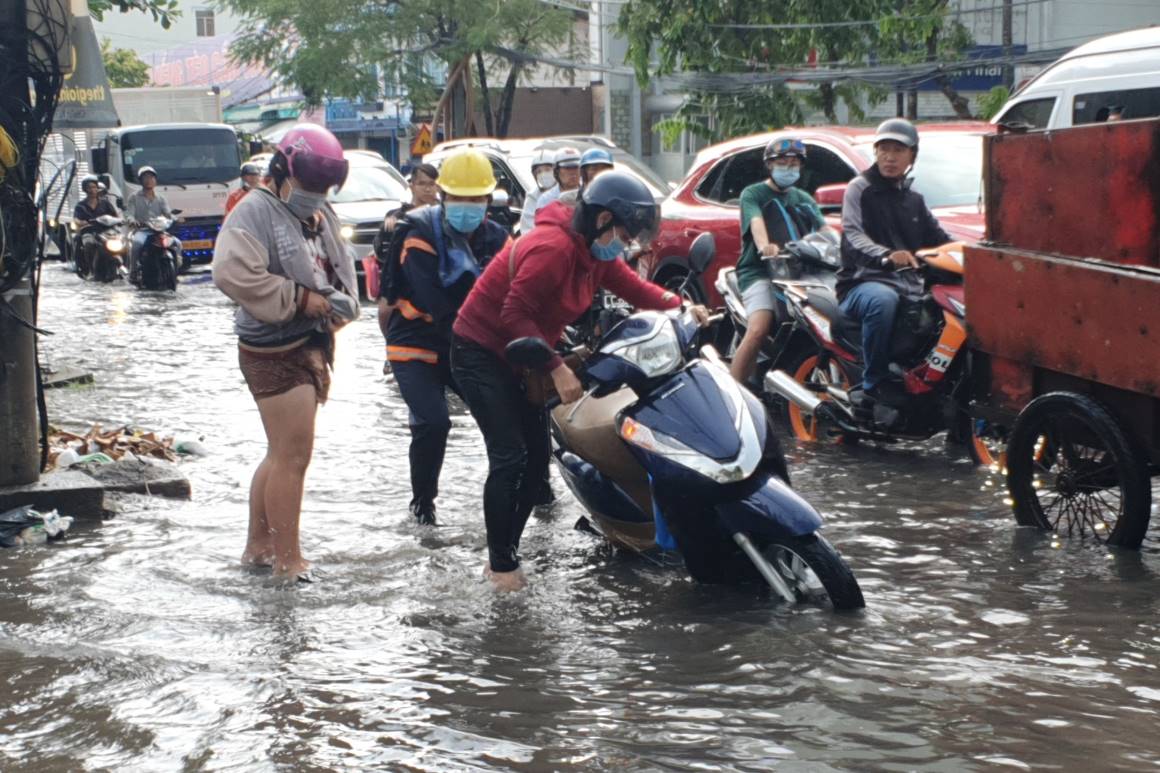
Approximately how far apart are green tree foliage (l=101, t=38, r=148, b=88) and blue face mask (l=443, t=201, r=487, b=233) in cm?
5184

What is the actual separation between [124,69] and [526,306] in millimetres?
54892

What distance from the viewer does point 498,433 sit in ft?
19.7

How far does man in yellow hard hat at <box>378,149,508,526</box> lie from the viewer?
6.97 meters

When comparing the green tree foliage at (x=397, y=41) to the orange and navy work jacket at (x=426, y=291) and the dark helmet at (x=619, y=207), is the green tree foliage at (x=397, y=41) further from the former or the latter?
the dark helmet at (x=619, y=207)

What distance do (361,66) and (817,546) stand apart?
114 feet

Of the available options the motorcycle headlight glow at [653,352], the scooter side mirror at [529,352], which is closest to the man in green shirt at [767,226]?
the motorcycle headlight glow at [653,352]

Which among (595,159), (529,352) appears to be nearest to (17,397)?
(529,352)

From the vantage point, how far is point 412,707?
4566 mm

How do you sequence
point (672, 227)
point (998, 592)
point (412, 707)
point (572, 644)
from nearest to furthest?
point (412, 707), point (572, 644), point (998, 592), point (672, 227)

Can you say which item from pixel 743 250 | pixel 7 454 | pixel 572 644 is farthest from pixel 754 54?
pixel 572 644

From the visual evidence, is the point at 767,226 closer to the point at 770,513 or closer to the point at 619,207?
the point at 619,207

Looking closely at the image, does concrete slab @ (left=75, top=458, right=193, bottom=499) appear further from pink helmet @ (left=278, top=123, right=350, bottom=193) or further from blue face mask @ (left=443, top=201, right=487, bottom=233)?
pink helmet @ (left=278, top=123, right=350, bottom=193)

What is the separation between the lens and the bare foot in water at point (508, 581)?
19.4ft

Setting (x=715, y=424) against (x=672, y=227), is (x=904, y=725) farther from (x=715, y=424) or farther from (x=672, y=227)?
(x=672, y=227)
